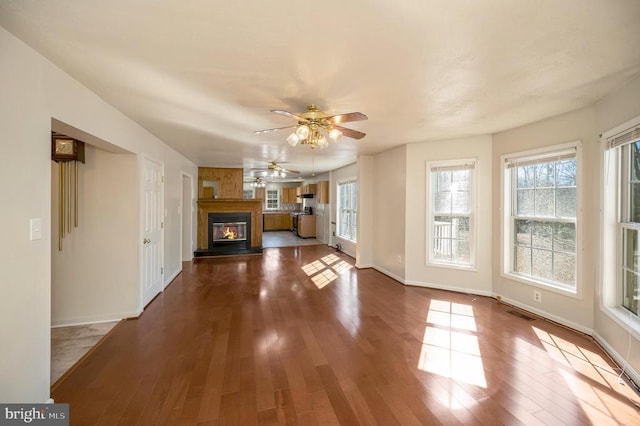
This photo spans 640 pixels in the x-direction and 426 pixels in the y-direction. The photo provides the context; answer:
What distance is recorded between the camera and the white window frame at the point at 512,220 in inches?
110

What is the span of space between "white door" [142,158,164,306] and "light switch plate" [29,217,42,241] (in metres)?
1.67

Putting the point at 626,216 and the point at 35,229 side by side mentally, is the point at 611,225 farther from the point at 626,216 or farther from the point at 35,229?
the point at 35,229

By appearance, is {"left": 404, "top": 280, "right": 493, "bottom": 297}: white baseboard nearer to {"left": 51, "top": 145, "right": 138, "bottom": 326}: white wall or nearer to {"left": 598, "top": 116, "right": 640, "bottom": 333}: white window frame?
{"left": 598, "top": 116, "right": 640, "bottom": 333}: white window frame

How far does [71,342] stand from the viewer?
101 inches

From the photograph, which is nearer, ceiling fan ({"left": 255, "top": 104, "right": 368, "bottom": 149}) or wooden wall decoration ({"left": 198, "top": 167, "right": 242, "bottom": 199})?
Result: ceiling fan ({"left": 255, "top": 104, "right": 368, "bottom": 149})

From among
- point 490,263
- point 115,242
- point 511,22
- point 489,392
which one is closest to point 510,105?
point 511,22

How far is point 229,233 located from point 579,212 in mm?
6841

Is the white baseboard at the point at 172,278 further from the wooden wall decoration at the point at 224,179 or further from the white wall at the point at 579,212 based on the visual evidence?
the white wall at the point at 579,212

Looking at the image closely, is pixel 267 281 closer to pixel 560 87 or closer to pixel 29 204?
pixel 29 204

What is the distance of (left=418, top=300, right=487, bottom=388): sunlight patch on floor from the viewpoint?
6.91ft

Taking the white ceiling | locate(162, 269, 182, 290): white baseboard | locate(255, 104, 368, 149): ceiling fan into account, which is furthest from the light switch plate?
locate(162, 269, 182, 290): white baseboard

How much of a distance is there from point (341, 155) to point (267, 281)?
2.90 meters

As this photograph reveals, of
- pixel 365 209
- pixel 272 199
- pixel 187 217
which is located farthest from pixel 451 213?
pixel 272 199

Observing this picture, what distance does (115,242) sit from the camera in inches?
120
